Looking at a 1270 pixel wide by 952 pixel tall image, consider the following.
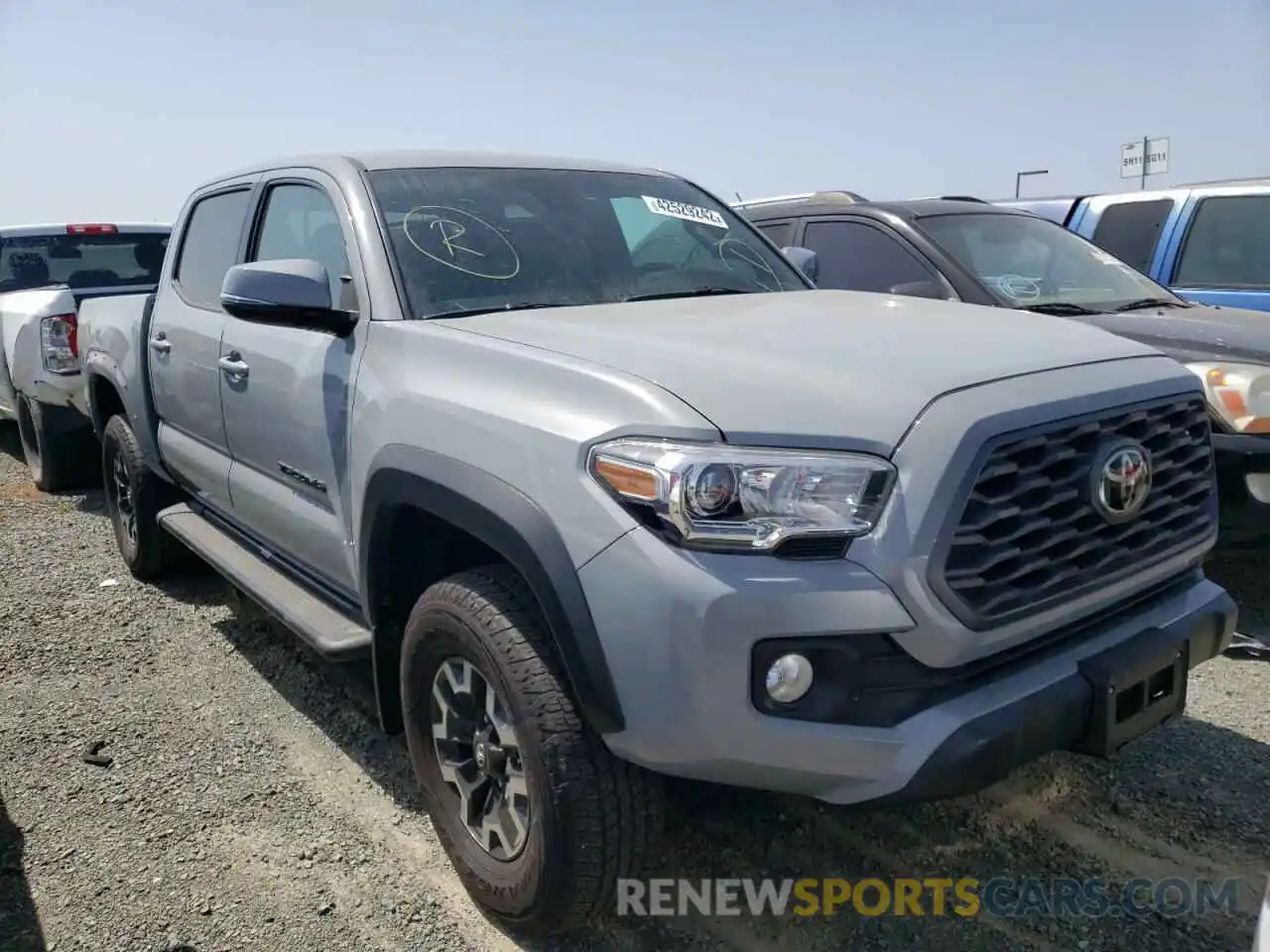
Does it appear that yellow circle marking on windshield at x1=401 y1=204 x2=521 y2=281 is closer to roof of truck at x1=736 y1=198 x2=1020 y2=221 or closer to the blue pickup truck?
roof of truck at x1=736 y1=198 x2=1020 y2=221

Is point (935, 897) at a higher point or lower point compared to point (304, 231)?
lower

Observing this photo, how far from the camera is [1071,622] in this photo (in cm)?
231

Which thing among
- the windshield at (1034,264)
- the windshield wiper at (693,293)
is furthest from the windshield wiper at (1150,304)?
the windshield wiper at (693,293)

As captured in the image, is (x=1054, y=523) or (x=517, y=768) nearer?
(x=1054, y=523)

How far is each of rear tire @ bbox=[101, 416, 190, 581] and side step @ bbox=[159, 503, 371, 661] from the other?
35 cm

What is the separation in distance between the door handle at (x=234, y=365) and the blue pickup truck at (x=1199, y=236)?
5452 mm

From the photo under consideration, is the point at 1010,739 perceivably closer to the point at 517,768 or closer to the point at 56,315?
the point at 517,768

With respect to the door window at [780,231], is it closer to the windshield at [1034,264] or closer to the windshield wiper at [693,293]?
the windshield at [1034,264]

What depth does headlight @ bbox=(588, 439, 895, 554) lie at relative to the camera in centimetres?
200

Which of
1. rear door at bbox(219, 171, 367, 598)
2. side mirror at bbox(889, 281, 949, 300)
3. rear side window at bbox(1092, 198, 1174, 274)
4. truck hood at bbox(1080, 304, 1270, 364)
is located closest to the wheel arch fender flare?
rear door at bbox(219, 171, 367, 598)

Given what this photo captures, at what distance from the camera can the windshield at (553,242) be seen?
3020 millimetres

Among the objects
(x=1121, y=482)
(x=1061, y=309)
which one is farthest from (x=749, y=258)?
(x=1061, y=309)

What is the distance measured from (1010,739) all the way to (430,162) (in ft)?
8.28

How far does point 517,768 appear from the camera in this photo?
243 cm
